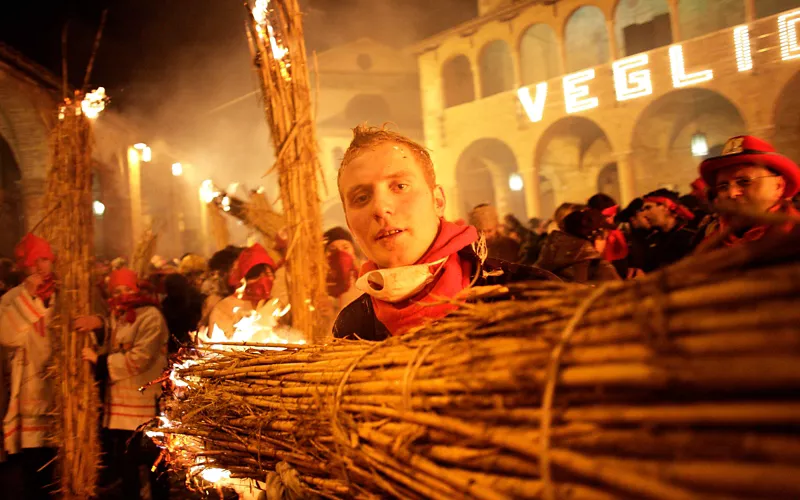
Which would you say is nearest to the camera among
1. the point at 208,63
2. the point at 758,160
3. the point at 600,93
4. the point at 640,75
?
the point at 758,160

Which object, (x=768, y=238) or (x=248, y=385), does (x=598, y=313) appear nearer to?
(x=768, y=238)

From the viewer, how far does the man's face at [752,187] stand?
2678mm

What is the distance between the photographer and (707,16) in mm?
16938

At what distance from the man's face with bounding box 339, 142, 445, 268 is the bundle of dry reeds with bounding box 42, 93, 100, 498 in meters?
3.88

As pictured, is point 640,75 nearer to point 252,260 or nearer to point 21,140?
point 252,260

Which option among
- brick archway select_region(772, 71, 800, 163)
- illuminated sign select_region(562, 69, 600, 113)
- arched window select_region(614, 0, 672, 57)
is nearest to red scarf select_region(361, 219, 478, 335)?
brick archway select_region(772, 71, 800, 163)

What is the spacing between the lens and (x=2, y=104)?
12.3m

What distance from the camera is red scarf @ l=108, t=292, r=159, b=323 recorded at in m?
5.27

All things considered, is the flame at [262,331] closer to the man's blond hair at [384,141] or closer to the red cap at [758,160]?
the man's blond hair at [384,141]

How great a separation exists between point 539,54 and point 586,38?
7.13 feet

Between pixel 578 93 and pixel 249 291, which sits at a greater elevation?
pixel 578 93

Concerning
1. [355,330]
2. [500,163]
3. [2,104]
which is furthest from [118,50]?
[500,163]

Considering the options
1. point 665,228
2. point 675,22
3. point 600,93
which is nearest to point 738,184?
point 665,228

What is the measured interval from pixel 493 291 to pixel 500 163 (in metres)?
22.7
